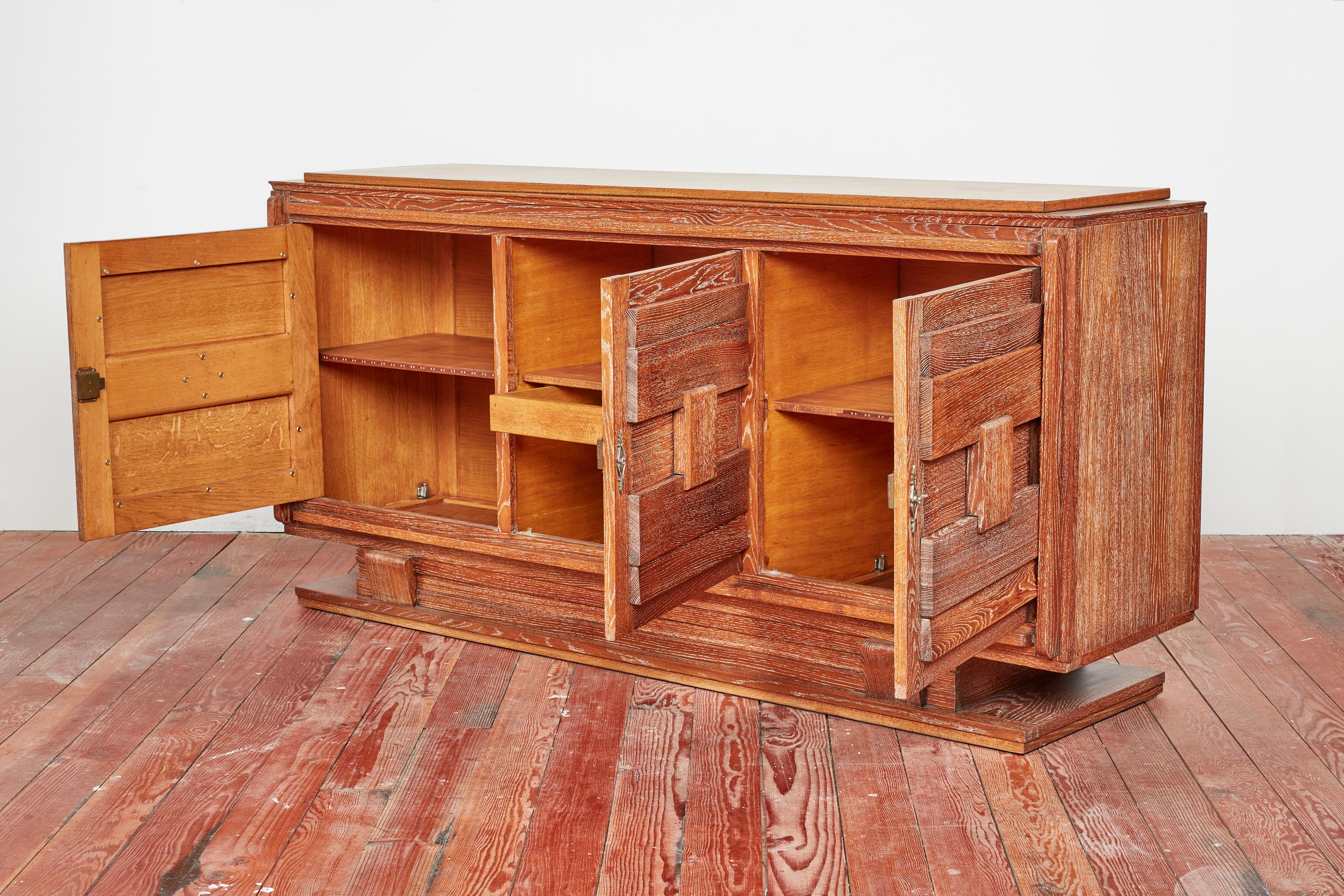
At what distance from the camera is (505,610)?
158 inches

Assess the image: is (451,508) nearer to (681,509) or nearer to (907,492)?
(681,509)

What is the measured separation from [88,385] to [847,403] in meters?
1.76

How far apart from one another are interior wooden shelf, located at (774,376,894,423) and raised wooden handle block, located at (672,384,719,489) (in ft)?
0.76

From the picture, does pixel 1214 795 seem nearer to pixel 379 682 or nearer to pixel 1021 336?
pixel 1021 336

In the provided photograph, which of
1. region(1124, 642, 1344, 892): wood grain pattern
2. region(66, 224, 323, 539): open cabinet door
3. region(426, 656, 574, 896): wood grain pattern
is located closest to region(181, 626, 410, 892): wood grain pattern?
region(426, 656, 574, 896): wood grain pattern

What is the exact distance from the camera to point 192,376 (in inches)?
151

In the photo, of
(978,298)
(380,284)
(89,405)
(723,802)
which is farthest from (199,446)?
(978,298)

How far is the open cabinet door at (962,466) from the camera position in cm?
261

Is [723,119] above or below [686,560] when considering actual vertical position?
above

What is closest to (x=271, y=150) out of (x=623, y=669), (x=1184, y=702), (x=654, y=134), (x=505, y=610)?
(x=654, y=134)

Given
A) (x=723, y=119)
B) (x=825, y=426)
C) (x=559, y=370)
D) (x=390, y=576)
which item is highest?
(x=723, y=119)

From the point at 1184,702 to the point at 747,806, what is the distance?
1167mm

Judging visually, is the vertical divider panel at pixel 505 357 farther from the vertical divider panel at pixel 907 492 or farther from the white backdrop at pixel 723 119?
the white backdrop at pixel 723 119

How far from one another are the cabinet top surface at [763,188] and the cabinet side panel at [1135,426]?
129 mm
